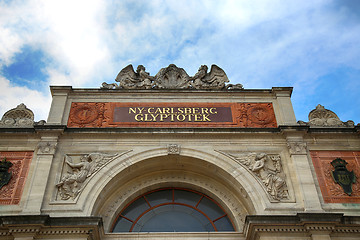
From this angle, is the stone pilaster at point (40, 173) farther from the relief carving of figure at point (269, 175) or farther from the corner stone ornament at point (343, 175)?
the corner stone ornament at point (343, 175)

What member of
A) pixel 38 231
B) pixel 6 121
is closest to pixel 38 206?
pixel 38 231

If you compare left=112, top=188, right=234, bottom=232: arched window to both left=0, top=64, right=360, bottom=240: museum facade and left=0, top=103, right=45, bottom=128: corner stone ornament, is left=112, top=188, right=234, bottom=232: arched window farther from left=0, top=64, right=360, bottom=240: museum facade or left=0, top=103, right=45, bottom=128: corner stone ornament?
left=0, top=103, right=45, bottom=128: corner stone ornament

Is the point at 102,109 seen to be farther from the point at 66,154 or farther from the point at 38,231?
the point at 38,231

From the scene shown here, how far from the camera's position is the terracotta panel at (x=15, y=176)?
11641mm

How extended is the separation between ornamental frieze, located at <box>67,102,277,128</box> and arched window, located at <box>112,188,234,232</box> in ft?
7.92

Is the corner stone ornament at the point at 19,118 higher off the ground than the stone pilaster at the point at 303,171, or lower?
higher

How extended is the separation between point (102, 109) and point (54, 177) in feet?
10.3

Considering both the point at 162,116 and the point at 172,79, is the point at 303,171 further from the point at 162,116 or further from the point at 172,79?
the point at 172,79

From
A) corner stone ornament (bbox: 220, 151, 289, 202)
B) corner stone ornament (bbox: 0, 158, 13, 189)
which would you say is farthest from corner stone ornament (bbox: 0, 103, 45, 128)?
corner stone ornament (bbox: 220, 151, 289, 202)

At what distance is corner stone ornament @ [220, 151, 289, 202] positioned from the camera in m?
11.9

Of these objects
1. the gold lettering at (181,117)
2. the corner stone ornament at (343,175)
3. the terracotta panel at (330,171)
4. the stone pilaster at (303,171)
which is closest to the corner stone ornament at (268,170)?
the stone pilaster at (303,171)

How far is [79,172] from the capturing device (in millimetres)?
12242

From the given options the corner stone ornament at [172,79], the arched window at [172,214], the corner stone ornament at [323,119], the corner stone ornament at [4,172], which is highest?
the corner stone ornament at [172,79]

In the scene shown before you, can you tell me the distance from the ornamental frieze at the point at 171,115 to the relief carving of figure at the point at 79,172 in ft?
4.65
